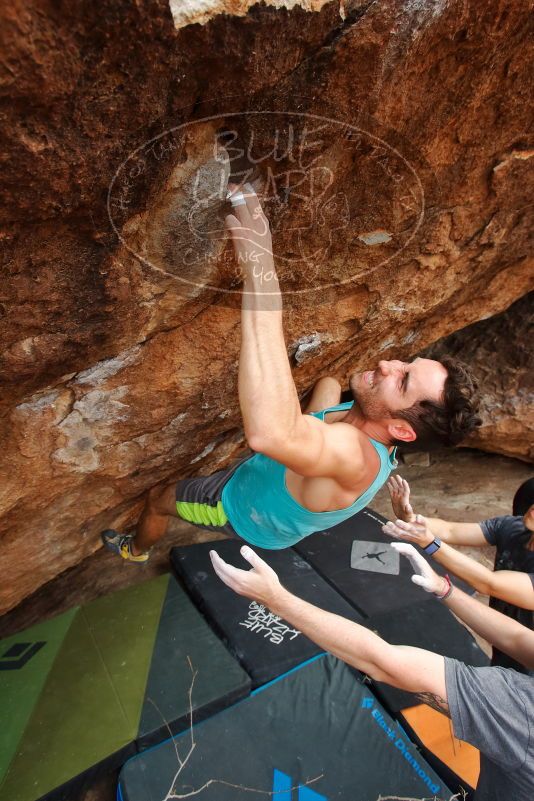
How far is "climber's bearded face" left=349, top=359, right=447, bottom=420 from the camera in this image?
168 centimetres

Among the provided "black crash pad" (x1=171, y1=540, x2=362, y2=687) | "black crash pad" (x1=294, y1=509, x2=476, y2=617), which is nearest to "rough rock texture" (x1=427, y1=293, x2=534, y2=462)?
"black crash pad" (x1=294, y1=509, x2=476, y2=617)

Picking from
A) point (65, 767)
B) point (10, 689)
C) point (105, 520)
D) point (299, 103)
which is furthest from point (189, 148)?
point (10, 689)

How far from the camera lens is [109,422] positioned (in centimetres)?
192

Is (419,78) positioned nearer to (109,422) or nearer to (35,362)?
(35,362)

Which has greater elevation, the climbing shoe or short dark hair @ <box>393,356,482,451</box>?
short dark hair @ <box>393,356,482,451</box>

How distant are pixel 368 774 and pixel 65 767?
1.42 meters

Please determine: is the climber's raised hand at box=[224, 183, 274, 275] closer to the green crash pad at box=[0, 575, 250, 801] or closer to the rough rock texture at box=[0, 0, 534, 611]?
the rough rock texture at box=[0, 0, 534, 611]

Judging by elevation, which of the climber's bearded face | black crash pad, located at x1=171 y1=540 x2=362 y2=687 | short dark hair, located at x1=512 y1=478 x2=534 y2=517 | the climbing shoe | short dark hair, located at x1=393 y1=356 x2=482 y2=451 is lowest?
black crash pad, located at x1=171 y1=540 x2=362 y2=687

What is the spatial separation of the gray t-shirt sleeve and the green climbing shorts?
1.07m

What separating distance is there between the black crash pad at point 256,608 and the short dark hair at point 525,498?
1.21 metres

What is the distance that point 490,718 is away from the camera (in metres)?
1.35

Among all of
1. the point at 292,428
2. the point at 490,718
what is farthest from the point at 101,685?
the point at 292,428

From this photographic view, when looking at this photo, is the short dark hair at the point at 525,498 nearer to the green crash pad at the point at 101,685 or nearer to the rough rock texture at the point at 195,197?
the rough rock texture at the point at 195,197

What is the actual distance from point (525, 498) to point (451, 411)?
4.19ft
